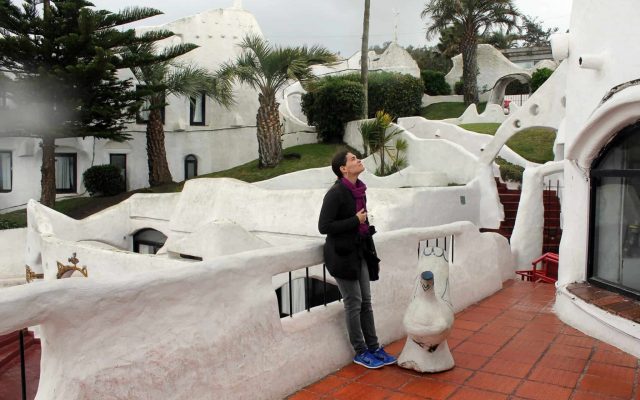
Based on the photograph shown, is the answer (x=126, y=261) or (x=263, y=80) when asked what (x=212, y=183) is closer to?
(x=126, y=261)

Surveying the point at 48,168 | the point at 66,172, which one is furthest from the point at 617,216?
the point at 66,172

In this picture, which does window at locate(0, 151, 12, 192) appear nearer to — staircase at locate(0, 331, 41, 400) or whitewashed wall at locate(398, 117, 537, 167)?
staircase at locate(0, 331, 41, 400)

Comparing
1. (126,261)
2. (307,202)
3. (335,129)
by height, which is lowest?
(126,261)

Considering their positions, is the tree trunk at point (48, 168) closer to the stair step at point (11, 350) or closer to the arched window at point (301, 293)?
the stair step at point (11, 350)

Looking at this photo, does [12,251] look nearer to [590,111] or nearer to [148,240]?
[148,240]

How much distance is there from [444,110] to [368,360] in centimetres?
2859

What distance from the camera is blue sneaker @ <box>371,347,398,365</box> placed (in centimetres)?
454

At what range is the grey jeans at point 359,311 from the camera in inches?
172

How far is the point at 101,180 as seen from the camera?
21922 millimetres

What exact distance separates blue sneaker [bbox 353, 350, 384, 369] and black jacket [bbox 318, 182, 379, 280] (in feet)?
2.20

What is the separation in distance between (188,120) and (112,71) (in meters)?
6.65

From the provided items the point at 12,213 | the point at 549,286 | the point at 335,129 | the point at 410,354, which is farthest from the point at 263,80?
the point at 410,354

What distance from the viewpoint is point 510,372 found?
450 centimetres

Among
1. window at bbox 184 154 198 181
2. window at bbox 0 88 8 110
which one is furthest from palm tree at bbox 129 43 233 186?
window at bbox 0 88 8 110
